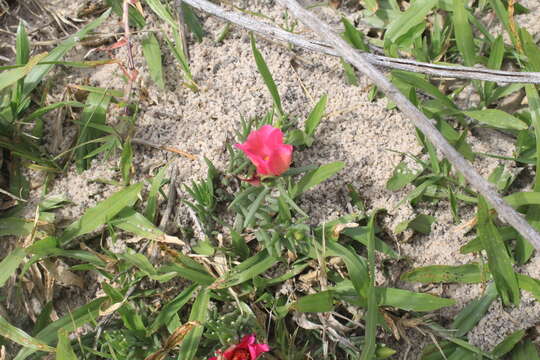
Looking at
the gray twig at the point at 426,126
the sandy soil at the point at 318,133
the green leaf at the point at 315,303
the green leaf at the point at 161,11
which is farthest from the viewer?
the green leaf at the point at 161,11

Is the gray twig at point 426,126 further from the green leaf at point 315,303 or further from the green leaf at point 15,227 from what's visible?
the green leaf at point 15,227

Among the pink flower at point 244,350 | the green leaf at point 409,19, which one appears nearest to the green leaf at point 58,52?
the green leaf at point 409,19

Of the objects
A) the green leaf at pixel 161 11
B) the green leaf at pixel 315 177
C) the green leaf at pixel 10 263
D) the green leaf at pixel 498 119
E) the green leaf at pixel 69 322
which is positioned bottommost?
the green leaf at pixel 69 322

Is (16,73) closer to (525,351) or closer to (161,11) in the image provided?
(161,11)

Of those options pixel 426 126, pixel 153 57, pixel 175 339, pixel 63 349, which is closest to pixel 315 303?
pixel 175 339

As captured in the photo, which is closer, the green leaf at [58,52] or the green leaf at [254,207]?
the green leaf at [254,207]

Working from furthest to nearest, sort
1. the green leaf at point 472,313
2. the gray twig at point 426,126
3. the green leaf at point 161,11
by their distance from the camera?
1. the green leaf at point 161,11
2. the green leaf at point 472,313
3. the gray twig at point 426,126
